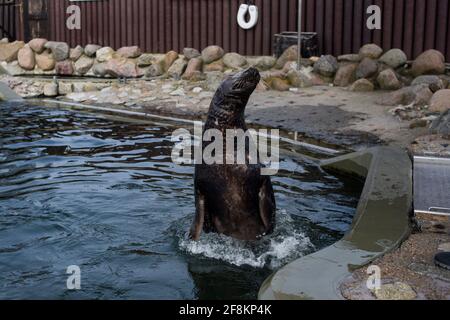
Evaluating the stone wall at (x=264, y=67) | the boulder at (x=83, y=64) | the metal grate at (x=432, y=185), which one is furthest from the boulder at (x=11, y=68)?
the metal grate at (x=432, y=185)

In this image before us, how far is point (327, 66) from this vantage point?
47.6ft

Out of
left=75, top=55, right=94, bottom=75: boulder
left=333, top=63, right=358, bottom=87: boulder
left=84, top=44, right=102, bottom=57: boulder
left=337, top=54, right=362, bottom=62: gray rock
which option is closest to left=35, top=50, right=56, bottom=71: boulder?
left=75, top=55, right=94, bottom=75: boulder

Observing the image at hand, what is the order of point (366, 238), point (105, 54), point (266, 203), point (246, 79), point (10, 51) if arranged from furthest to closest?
point (10, 51) < point (105, 54) < point (266, 203) < point (246, 79) < point (366, 238)

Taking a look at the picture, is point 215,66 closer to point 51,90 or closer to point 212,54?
point 212,54

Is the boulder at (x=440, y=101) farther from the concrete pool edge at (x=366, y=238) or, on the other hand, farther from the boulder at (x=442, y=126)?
the concrete pool edge at (x=366, y=238)

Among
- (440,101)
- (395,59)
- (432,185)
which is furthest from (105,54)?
(432,185)

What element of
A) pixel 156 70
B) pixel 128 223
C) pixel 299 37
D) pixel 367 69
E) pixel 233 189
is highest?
pixel 299 37

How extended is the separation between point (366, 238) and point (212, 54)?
1141cm

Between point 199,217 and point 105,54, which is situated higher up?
point 105,54

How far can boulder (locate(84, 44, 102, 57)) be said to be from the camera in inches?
732

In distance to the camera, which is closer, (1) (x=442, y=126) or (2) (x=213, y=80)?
(1) (x=442, y=126)
